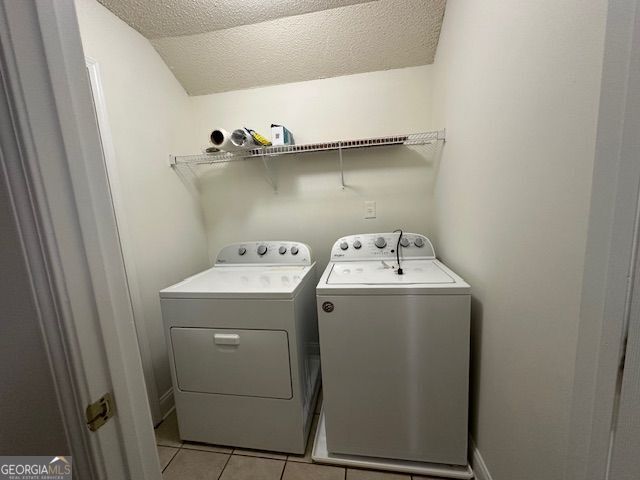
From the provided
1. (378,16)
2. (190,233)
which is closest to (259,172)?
(190,233)

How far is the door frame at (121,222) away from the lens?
1305 millimetres

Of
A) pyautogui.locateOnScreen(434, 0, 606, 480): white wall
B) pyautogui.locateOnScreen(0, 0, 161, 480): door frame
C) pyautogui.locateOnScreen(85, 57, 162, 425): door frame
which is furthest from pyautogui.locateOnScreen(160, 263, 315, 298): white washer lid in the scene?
pyautogui.locateOnScreen(434, 0, 606, 480): white wall

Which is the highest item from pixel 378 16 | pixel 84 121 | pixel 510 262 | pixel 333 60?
pixel 378 16

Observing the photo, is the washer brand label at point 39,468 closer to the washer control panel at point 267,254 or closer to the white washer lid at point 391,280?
the white washer lid at point 391,280

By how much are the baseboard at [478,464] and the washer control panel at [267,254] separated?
1.29 meters

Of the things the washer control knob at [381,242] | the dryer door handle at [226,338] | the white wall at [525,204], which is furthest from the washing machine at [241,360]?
the white wall at [525,204]

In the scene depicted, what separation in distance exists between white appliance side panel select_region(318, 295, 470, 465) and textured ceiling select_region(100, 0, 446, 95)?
1.63 meters

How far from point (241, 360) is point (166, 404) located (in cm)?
90

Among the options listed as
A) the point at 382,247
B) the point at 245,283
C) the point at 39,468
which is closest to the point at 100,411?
the point at 39,468

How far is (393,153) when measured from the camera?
6.13ft

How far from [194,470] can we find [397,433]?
1.07m

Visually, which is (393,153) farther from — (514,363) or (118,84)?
(118,84)

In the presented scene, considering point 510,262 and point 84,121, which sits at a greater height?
point 84,121

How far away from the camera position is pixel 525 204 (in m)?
0.79
